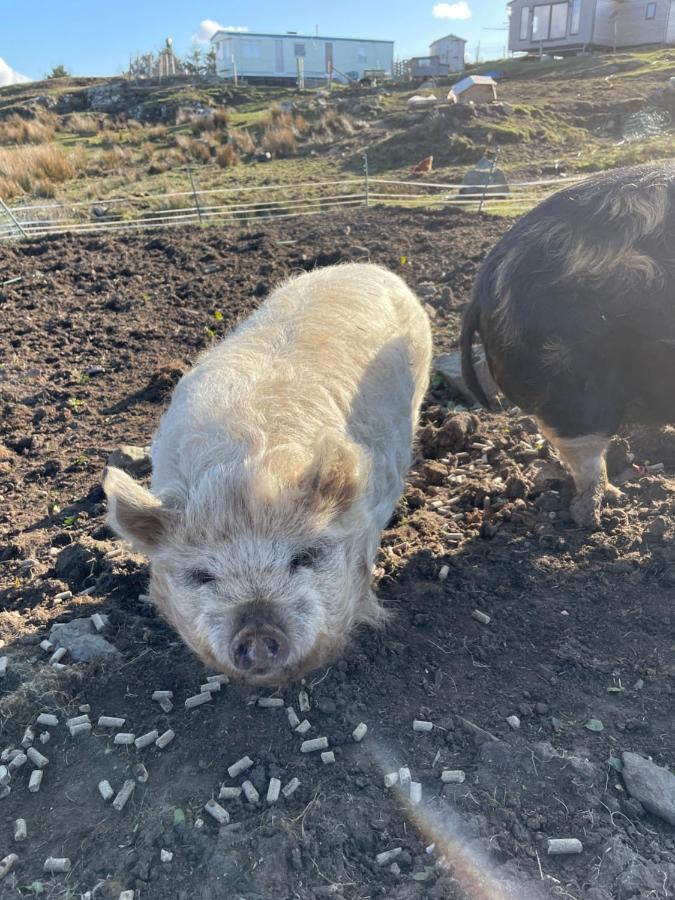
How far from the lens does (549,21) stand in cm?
4641

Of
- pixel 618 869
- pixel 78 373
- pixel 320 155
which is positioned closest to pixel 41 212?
pixel 78 373

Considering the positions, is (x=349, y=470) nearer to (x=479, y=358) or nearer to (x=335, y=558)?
(x=335, y=558)

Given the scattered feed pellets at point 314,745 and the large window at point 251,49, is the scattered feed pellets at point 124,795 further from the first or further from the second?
the large window at point 251,49

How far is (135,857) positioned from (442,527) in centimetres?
258

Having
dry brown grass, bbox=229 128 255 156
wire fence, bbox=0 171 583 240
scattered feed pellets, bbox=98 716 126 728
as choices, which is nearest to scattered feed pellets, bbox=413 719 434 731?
scattered feed pellets, bbox=98 716 126 728

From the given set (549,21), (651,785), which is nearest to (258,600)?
(651,785)

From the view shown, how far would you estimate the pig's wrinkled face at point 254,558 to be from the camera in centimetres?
276

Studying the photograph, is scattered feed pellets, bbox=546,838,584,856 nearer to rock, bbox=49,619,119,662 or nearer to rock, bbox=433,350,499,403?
rock, bbox=49,619,119,662

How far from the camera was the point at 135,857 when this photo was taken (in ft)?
8.78

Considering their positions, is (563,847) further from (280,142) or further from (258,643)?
(280,142)

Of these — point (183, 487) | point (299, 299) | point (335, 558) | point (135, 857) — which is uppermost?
point (299, 299)

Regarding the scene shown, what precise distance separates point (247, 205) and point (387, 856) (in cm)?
1435

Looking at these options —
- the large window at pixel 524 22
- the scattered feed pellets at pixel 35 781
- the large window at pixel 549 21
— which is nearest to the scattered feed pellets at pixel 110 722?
the scattered feed pellets at pixel 35 781

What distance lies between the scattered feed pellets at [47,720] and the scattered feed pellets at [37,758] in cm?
13
